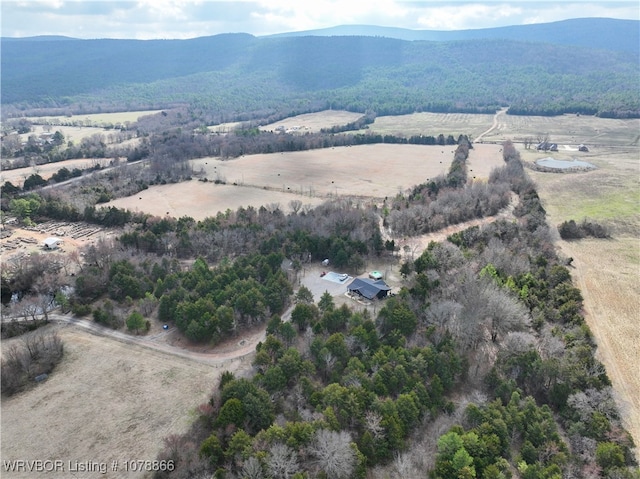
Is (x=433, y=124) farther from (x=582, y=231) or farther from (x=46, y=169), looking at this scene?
(x=46, y=169)

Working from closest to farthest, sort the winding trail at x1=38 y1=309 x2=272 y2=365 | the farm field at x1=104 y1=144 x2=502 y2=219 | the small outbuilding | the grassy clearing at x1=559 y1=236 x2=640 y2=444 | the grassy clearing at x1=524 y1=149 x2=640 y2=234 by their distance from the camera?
the grassy clearing at x1=559 y1=236 x2=640 y2=444
the winding trail at x1=38 y1=309 x2=272 y2=365
the small outbuilding
the grassy clearing at x1=524 y1=149 x2=640 y2=234
the farm field at x1=104 y1=144 x2=502 y2=219

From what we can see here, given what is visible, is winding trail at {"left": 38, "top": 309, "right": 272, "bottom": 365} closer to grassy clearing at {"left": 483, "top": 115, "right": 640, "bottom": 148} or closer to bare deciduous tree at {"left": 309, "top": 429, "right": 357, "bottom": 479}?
bare deciduous tree at {"left": 309, "top": 429, "right": 357, "bottom": 479}

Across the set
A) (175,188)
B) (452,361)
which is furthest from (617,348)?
(175,188)

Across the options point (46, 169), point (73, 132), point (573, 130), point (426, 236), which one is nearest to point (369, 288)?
point (426, 236)

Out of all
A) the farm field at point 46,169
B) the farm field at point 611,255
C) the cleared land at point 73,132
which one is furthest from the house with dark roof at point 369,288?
the cleared land at point 73,132

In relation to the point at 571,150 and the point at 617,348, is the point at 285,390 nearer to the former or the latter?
the point at 617,348

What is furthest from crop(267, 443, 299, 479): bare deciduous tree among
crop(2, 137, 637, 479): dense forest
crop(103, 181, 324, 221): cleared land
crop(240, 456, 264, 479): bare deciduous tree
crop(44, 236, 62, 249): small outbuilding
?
crop(103, 181, 324, 221): cleared land
